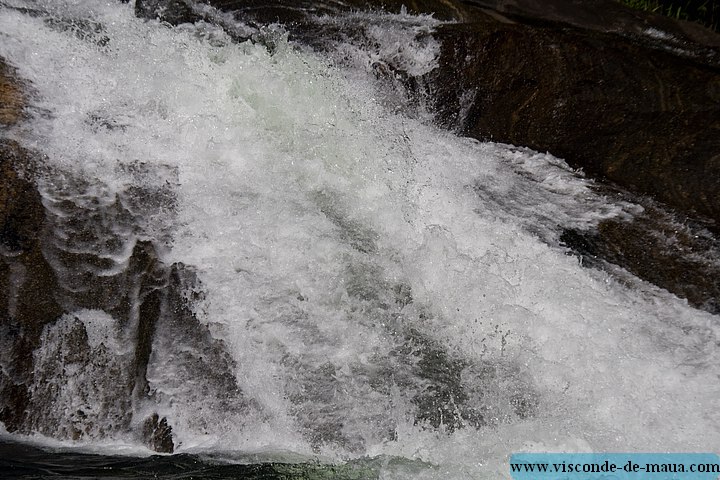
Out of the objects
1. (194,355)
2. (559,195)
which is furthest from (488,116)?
(194,355)

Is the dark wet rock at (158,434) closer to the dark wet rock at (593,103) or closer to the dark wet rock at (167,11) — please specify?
the dark wet rock at (593,103)

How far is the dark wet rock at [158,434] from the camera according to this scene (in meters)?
2.67

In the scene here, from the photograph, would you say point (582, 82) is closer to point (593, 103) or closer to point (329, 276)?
point (593, 103)

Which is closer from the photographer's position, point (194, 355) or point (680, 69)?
point (194, 355)

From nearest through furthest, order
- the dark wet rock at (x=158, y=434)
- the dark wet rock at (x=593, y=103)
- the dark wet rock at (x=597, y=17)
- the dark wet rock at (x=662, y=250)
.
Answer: the dark wet rock at (x=158, y=434), the dark wet rock at (x=662, y=250), the dark wet rock at (x=593, y=103), the dark wet rock at (x=597, y=17)

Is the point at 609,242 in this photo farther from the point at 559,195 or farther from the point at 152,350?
the point at 152,350

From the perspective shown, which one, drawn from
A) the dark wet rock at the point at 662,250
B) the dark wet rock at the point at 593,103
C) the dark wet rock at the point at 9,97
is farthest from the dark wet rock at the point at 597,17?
the dark wet rock at the point at 9,97

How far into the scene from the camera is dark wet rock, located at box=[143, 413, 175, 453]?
105 inches

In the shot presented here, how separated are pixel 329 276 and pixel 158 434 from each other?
1.12 m

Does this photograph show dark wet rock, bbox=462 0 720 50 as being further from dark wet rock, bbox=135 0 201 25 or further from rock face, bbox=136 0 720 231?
dark wet rock, bbox=135 0 201 25

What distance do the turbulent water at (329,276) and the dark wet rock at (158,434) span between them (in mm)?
45

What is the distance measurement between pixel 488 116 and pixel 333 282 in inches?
74.2

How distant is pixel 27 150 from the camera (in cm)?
306

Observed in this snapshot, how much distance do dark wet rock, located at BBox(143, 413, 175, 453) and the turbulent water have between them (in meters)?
0.04
